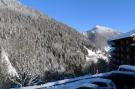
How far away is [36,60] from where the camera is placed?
174 metres

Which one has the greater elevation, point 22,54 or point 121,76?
point 22,54

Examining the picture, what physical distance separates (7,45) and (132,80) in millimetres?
163436

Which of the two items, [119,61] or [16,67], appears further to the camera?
[16,67]

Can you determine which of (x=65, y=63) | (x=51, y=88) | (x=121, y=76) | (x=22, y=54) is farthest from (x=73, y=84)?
(x=65, y=63)

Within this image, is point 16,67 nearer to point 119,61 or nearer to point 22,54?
point 22,54

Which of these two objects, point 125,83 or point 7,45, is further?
point 7,45

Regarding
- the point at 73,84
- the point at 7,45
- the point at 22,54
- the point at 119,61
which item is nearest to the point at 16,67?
the point at 22,54

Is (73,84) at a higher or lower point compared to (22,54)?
lower

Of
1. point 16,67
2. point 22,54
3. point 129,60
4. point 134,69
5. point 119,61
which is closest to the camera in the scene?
point 134,69

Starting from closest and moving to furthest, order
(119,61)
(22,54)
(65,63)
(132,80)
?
(132,80) → (119,61) → (22,54) → (65,63)

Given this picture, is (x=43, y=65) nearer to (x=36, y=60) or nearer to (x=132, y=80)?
(x=36, y=60)

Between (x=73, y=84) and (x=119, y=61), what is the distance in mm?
32727

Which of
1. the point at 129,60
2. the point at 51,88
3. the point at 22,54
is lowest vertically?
the point at 51,88

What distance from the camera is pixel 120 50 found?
59.8 metres
